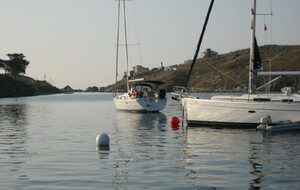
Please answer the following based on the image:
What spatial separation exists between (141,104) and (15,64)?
150 meters

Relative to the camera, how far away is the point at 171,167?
1653 cm

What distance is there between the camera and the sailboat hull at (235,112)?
95.0 feet

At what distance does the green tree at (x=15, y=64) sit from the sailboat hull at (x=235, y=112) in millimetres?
165384

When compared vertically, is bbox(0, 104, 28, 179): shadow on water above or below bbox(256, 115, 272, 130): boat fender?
below

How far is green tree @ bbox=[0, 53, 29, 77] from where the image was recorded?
187 meters

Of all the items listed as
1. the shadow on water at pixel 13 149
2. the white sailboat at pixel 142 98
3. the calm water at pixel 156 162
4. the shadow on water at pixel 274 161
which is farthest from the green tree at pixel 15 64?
the shadow on water at pixel 274 161

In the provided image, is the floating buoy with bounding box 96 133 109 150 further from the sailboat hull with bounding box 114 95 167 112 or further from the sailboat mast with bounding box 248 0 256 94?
the sailboat hull with bounding box 114 95 167 112

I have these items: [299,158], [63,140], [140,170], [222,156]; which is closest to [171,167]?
[140,170]

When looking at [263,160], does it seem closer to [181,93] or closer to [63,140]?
[63,140]

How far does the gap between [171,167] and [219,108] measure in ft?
48.7

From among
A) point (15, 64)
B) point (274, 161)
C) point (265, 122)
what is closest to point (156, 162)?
point (274, 161)

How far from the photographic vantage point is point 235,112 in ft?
99.2

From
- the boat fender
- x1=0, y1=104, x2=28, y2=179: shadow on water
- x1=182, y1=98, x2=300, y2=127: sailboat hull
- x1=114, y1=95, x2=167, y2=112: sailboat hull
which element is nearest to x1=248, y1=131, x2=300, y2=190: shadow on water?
the boat fender

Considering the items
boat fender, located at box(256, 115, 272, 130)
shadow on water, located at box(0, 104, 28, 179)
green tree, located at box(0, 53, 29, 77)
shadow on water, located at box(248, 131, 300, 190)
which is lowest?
shadow on water, located at box(0, 104, 28, 179)
